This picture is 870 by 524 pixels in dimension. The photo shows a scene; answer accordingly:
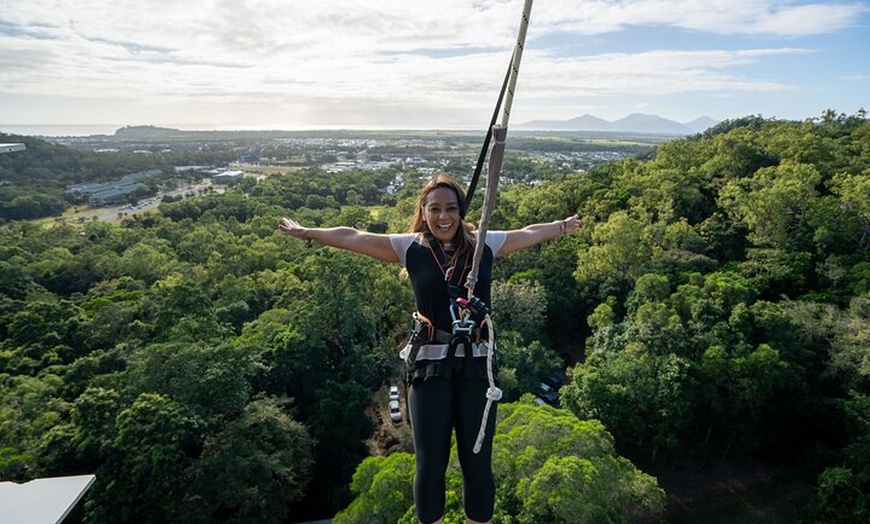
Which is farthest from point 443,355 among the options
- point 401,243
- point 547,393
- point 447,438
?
point 547,393

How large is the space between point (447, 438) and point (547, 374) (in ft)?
54.7

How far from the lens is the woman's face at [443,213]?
2846 mm

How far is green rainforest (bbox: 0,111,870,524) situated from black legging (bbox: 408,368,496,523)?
6.56 metres

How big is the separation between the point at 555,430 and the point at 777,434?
425 inches

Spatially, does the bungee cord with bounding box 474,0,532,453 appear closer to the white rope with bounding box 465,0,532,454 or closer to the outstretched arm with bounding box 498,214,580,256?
the white rope with bounding box 465,0,532,454

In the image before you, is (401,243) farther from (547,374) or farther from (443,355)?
(547,374)

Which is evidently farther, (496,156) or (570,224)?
(570,224)

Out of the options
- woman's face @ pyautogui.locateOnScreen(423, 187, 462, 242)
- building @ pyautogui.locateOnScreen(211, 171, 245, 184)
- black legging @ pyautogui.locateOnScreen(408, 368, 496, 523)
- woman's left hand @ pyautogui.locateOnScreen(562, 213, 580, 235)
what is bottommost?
building @ pyautogui.locateOnScreen(211, 171, 245, 184)

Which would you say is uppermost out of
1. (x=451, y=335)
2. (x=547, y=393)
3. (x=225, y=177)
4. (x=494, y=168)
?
(x=494, y=168)

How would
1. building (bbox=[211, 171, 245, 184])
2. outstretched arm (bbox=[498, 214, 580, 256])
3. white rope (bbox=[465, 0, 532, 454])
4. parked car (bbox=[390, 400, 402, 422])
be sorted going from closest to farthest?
white rope (bbox=[465, 0, 532, 454]) < outstretched arm (bbox=[498, 214, 580, 256]) < parked car (bbox=[390, 400, 402, 422]) < building (bbox=[211, 171, 245, 184])

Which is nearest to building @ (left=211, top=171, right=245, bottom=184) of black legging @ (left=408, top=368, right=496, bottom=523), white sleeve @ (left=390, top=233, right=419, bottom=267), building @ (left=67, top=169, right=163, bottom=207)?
building @ (left=67, top=169, right=163, bottom=207)

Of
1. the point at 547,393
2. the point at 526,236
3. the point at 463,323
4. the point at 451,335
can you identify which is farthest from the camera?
the point at 547,393

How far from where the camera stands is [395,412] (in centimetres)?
1689

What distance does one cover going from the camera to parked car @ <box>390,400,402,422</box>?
16672mm
